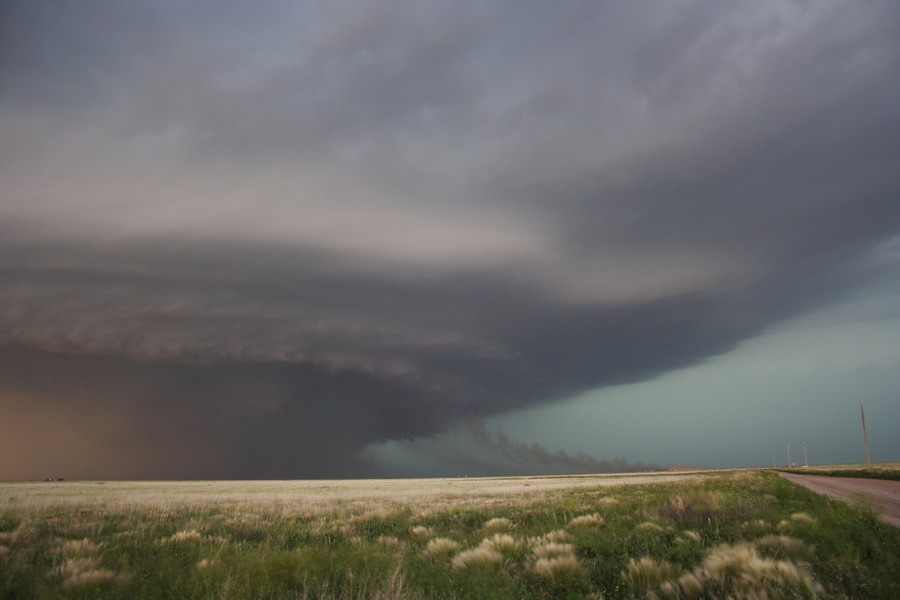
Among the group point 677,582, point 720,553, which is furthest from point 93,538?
point 720,553

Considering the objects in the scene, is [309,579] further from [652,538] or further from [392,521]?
[392,521]

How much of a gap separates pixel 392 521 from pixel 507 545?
752cm

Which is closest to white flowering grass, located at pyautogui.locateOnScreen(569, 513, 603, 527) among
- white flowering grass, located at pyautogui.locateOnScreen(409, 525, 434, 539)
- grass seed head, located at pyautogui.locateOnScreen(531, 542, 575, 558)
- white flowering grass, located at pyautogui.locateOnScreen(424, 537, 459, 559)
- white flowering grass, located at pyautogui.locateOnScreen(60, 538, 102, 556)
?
white flowering grass, located at pyautogui.locateOnScreen(409, 525, 434, 539)

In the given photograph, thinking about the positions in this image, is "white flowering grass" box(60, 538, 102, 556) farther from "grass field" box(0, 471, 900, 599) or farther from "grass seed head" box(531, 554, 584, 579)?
"grass seed head" box(531, 554, 584, 579)

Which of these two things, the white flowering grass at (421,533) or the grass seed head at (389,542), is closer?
the grass seed head at (389,542)

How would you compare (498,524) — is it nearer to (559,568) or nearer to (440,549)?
(440,549)

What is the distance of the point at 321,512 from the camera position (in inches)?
816

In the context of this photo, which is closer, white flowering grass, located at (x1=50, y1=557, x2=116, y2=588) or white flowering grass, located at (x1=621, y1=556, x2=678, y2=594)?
white flowering grass, located at (x1=50, y1=557, x2=116, y2=588)

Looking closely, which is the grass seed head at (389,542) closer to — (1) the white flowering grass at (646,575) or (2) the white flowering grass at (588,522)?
(2) the white flowering grass at (588,522)

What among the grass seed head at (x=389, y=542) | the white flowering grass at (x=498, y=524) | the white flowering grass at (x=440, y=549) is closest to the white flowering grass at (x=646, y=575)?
the white flowering grass at (x=440, y=549)

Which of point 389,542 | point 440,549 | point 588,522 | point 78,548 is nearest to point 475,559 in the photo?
point 440,549

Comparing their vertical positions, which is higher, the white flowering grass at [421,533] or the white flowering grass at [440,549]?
the white flowering grass at [440,549]

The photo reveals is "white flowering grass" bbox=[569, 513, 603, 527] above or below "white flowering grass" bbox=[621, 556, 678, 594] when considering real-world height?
below

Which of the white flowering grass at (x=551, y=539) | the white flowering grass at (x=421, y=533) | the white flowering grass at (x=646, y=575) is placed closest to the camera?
the white flowering grass at (x=646, y=575)
